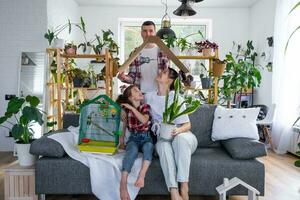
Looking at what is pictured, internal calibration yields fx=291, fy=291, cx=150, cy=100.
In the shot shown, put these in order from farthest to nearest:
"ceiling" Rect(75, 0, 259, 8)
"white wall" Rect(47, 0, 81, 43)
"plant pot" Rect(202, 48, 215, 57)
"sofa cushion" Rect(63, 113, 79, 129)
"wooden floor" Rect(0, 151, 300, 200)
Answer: "ceiling" Rect(75, 0, 259, 8) → "white wall" Rect(47, 0, 81, 43) → "plant pot" Rect(202, 48, 215, 57) → "sofa cushion" Rect(63, 113, 79, 129) → "wooden floor" Rect(0, 151, 300, 200)

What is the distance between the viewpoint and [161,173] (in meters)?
2.24

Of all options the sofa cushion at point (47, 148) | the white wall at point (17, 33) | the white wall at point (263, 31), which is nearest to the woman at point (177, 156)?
the sofa cushion at point (47, 148)

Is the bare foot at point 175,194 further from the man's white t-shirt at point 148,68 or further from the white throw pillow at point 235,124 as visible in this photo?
the man's white t-shirt at point 148,68

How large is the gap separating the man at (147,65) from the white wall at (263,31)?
9.85 ft

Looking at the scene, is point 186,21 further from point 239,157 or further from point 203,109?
point 239,157

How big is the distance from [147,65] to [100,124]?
2.38ft

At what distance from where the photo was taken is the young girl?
6.98 feet

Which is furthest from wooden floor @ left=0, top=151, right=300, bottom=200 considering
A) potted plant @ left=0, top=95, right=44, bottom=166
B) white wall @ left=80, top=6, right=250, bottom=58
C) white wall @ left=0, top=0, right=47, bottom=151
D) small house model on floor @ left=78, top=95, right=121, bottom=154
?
white wall @ left=80, top=6, right=250, bottom=58

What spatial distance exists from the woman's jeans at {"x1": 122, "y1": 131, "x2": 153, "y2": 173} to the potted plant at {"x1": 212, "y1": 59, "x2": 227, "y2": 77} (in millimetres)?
1408

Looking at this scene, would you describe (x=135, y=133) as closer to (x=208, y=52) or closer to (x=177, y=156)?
(x=177, y=156)

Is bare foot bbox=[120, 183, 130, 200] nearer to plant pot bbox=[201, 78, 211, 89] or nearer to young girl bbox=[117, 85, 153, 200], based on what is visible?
young girl bbox=[117, 85, 153, 200]

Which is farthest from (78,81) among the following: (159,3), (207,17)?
(207,17)

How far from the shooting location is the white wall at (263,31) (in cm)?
502

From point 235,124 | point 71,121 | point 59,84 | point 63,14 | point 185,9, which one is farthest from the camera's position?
point 63,14
